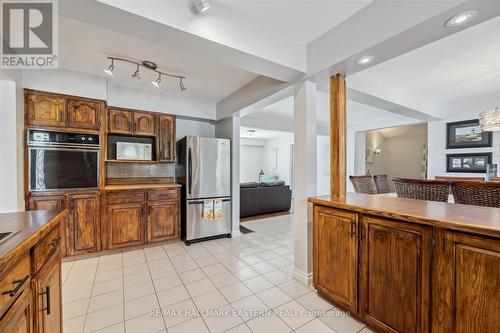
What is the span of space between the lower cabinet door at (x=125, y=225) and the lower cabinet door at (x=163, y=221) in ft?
0.42

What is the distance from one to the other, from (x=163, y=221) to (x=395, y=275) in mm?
3153

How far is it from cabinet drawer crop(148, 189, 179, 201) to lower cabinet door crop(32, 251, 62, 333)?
2.05 meters

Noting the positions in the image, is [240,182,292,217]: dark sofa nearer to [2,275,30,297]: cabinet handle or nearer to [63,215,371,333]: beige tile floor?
[63,215,371,333]: beige tile floor

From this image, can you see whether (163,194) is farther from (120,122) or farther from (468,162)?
(468,162)

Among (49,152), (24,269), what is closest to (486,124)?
(24,269)

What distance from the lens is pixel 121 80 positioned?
322cm

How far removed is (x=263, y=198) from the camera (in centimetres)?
536

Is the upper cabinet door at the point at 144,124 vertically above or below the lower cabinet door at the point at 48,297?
above

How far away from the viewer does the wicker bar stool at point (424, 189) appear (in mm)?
2071

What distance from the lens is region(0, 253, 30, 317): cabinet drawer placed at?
73cm

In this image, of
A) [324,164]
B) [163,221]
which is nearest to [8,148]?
[163,221]

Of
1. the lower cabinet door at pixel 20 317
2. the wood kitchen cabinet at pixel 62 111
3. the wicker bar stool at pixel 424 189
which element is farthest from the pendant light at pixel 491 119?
the wood kitchen cabinet at pixel 62 111

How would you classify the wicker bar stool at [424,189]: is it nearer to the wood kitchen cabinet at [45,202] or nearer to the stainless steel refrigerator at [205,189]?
the stainless steel refrigerator at [205,189]

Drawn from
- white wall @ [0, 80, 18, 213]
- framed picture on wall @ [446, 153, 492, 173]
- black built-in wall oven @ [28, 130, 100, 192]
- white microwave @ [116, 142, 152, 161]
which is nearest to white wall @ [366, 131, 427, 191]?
framed picture on wall @ [446, 153, 492, 173]
